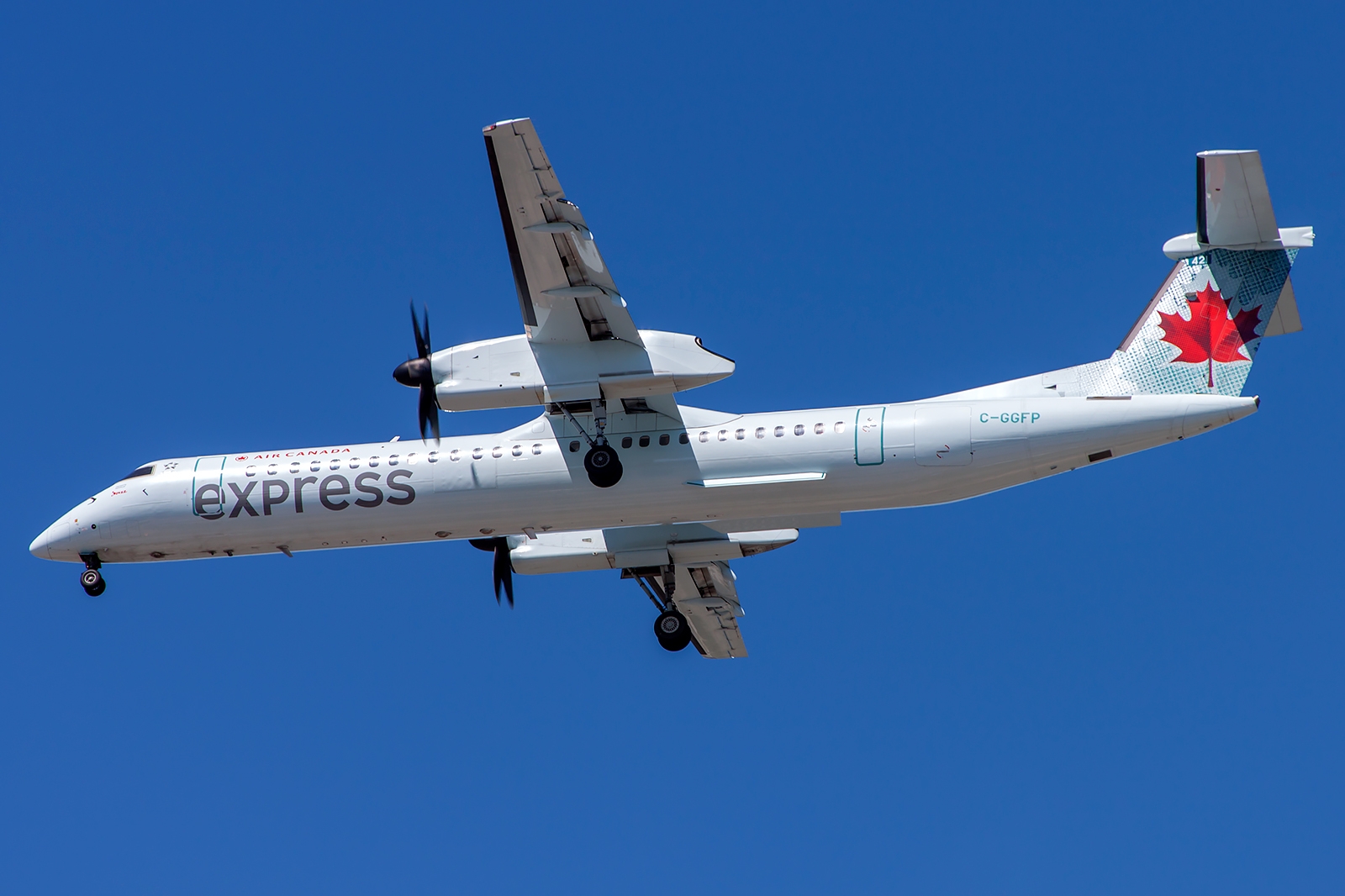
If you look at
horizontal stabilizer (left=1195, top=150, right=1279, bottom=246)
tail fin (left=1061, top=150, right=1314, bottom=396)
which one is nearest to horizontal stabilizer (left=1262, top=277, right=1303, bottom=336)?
tail fin (left=1061, top=150, right=1314, bottom=396)

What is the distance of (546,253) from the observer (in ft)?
68.2

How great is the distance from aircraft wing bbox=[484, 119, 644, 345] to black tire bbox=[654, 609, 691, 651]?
6501 mm

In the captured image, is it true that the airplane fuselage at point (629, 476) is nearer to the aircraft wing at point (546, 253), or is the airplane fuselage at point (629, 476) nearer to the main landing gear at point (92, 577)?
the main landing gear at point (92, 577)

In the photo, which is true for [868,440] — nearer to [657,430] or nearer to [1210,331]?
[657,430]

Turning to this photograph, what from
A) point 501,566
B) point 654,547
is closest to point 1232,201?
point 654,547

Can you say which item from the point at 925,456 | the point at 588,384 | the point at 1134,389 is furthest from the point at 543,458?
the point at 1134,389

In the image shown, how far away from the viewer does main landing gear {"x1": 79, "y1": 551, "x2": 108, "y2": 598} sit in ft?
82.4

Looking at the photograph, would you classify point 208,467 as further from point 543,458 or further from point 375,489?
point 543,458

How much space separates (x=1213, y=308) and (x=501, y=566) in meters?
12.6

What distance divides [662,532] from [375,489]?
4.82m

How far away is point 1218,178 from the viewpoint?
67.7 feet

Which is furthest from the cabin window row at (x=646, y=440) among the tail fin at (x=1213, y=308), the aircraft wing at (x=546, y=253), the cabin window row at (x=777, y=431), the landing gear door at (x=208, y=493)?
the landing gear door at (x=208, y=493)

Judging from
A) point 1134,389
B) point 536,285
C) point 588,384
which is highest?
point 536,285

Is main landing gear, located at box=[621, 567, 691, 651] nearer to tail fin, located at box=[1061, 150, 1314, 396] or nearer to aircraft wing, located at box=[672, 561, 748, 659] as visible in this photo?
aircraft wing, located at box=[672, 561, 748, 659]
